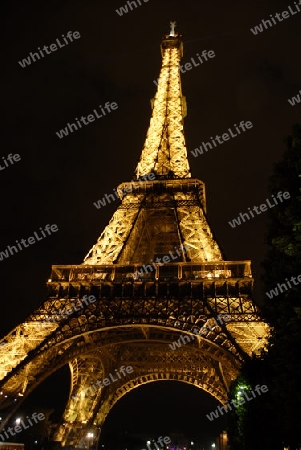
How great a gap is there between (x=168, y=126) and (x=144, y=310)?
2113 centimetres

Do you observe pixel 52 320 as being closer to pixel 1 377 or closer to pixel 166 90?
pixel 1 377

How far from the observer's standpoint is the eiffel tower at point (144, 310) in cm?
2205

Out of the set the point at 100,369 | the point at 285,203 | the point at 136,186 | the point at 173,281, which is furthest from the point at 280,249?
the point at 100,369

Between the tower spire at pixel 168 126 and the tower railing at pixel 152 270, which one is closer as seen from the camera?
the tower railing at pixel 152 270

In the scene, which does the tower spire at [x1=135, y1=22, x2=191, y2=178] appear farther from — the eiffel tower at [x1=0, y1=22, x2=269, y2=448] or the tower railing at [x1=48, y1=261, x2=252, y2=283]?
the tower railing at [x1=48, y1=261, x2=252, y2=283]

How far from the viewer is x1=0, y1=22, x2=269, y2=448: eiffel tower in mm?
22047

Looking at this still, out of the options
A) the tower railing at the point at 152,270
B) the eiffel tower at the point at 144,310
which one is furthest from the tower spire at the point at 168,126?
the tower railing at the point at 152,270

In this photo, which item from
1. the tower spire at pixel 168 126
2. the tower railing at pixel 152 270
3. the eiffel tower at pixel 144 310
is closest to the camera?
the eiffel tower at pixel 144 310

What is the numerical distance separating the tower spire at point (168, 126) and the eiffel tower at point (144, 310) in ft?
0.42

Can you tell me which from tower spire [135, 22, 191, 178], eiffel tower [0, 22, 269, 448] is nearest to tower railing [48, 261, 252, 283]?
eiffel tower [0, 22, 269, 448]

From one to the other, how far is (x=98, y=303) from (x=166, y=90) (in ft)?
85.0

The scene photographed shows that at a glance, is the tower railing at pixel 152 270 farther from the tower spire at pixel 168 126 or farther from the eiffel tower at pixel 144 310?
the tower spire at pixel 168 126

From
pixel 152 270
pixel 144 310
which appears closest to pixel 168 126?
pixel 152 270

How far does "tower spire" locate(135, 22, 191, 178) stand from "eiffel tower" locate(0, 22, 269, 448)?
129 millimetres
